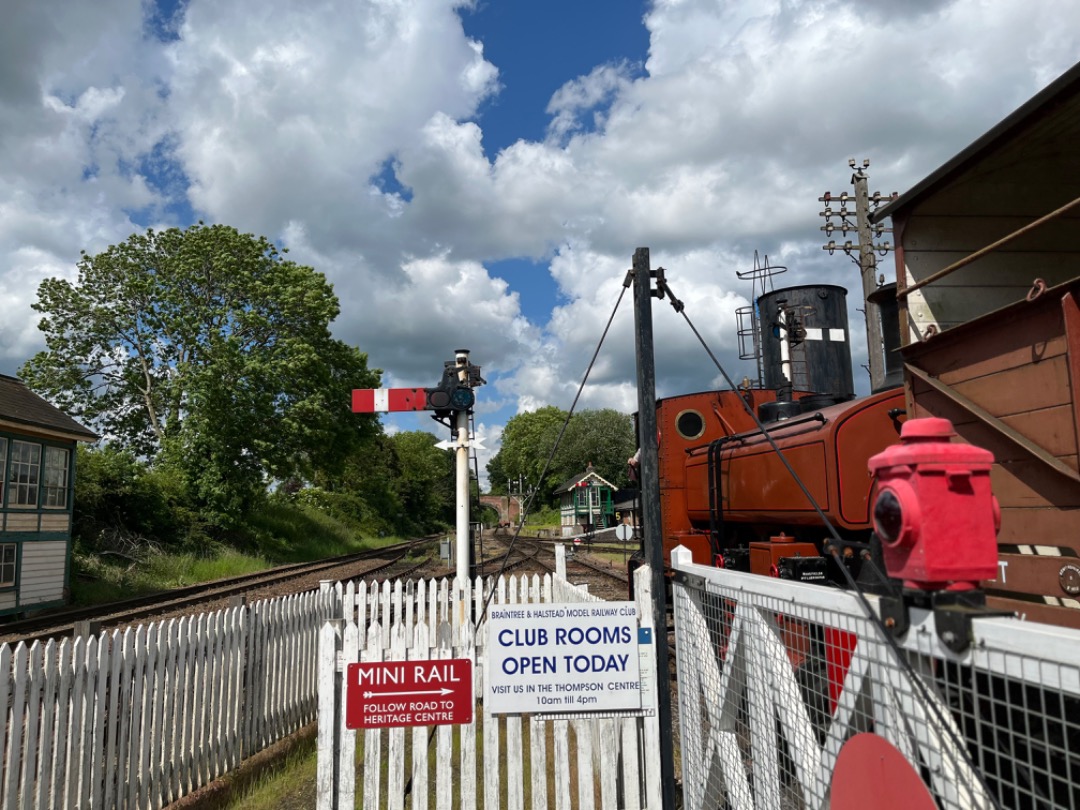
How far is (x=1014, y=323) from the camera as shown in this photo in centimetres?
347

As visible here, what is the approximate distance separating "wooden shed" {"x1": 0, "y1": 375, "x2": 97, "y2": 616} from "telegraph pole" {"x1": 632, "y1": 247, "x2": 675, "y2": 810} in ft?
46.4

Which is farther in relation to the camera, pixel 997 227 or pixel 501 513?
pixel 501 513

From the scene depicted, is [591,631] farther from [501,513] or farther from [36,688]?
[501,513]

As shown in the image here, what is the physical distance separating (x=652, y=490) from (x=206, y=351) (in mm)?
24999

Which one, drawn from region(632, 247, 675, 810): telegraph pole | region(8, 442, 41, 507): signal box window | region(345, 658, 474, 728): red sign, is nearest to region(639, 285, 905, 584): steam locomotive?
region(632, 247, 675, 810): telegraph pole

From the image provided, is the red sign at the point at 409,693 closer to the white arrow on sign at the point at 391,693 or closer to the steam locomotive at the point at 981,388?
the white arrow on sign at the point at 391,693

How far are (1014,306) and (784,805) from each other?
243 cm

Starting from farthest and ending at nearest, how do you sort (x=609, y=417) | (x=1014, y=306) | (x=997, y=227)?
(x=609, y=417) < (x=997, y=227) < (x=1014, y=306)

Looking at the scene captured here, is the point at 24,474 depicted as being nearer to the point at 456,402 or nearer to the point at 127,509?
the point at 127,509

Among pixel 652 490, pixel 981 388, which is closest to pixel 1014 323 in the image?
pixel 981 388

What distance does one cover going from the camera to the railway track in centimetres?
1124

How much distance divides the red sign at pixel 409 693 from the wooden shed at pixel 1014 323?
2.56m

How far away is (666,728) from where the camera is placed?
361 centimetres

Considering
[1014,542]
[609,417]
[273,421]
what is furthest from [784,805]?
[609,417]
